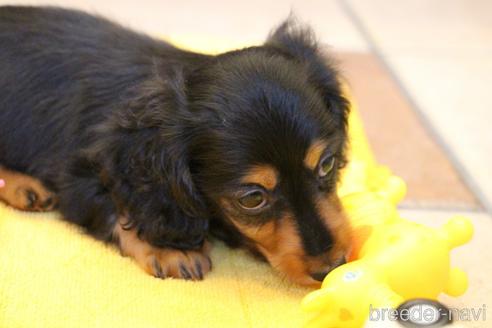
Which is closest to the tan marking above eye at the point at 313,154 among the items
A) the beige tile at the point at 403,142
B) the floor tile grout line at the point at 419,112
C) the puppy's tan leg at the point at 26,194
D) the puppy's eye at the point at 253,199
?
the puppy's eye at the point at 253,199

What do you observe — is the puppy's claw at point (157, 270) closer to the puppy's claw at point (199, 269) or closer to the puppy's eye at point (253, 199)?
the puppy's claw at point (199, 269)

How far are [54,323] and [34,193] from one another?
2.35 feet

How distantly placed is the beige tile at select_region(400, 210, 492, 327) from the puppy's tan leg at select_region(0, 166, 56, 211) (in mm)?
1396

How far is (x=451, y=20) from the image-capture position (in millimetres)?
5605

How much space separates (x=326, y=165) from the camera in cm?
223

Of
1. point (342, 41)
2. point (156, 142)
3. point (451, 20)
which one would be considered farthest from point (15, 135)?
point (451, 20)

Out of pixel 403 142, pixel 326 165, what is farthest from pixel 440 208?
pixel 326 165

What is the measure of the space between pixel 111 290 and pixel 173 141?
48 centimetres

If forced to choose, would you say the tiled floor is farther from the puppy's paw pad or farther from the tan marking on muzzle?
the puppy's paw pad

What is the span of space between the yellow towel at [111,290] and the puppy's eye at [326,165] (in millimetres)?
371

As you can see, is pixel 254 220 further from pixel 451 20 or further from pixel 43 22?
pixel 451 20

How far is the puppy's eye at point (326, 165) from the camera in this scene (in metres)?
2.19

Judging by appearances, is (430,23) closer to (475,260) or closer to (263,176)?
(475,260)

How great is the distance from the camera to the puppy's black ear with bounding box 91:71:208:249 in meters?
2.24
